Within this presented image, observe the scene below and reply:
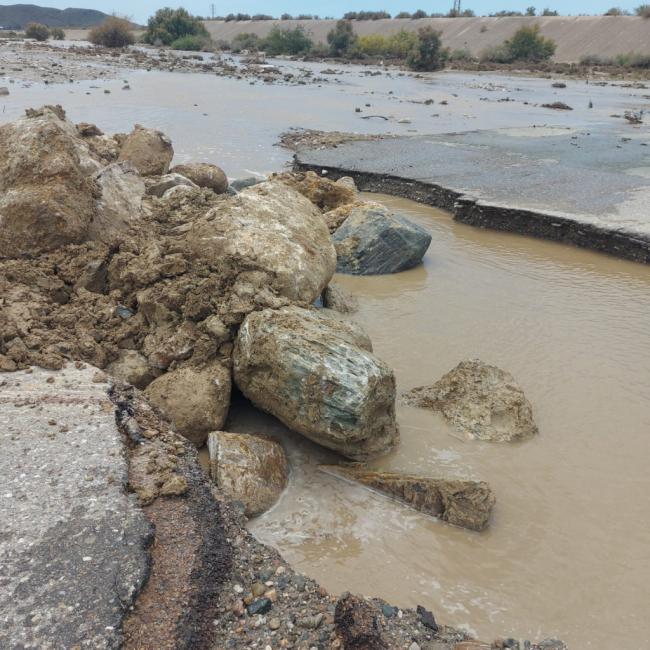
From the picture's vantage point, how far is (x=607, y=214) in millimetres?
8992

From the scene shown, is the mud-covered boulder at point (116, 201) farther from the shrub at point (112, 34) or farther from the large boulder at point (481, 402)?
the shrub at point (112, 34)

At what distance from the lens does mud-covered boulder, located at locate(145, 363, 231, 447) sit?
4027 millimetres

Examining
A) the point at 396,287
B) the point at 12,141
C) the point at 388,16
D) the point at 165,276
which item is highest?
the point at 388,16

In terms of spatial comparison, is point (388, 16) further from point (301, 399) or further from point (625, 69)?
point (301, 399)

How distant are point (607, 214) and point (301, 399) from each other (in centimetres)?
703

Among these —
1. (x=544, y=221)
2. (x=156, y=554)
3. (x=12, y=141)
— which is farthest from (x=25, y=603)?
(x=544, y=221)

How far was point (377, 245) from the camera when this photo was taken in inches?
302

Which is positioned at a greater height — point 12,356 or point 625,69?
point 625,69

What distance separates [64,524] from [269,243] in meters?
2.90

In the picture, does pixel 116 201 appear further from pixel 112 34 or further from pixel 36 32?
pixel 36 32

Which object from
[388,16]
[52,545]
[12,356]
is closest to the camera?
[52,545]

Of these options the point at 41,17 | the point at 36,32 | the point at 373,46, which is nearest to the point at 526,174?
the point at 373,46

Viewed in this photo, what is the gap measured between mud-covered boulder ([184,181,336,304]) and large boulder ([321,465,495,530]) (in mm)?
1687

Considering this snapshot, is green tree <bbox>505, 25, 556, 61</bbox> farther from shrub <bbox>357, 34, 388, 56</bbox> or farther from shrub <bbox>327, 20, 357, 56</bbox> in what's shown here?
shrub <bbox>327, 20, 357, 56</bbox>
